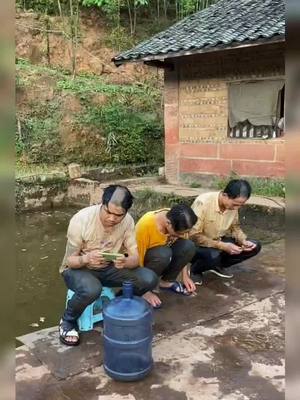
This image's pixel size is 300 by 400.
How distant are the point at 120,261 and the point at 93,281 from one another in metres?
0.25

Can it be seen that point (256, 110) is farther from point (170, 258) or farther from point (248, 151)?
point (170, 258)

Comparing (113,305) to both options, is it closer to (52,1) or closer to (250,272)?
(250,272)

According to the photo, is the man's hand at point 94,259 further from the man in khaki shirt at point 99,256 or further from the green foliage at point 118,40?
the green foliage at point 118,40

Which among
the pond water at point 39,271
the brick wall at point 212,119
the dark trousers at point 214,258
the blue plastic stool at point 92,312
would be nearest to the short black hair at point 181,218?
the blue plastic stool at point 92,312

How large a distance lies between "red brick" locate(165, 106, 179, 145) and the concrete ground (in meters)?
6.52

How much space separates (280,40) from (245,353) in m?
5.75

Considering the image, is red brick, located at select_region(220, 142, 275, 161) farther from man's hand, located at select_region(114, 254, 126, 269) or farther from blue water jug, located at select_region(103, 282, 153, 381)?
blue water jug, located at select_region(103, 282, 153, 381)

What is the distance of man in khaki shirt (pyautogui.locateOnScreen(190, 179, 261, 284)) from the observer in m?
4.14

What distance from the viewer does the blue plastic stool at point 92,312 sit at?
346 cm

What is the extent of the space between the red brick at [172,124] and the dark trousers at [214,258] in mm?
5946

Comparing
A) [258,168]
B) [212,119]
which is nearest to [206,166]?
[212,119]

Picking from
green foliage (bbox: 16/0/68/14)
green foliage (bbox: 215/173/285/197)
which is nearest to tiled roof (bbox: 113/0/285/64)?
green foliage (bbox: 215/173/285/197)

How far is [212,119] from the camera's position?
972cm

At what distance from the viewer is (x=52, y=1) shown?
17.6m
